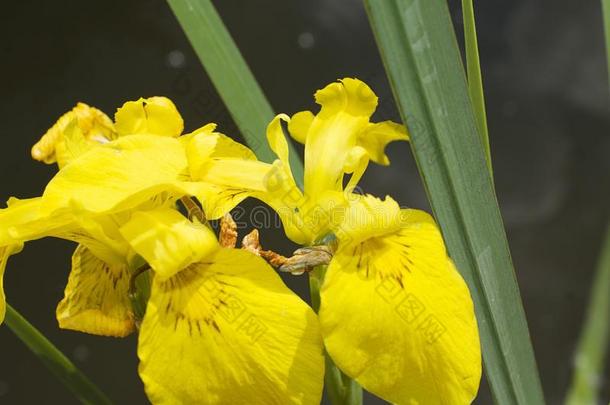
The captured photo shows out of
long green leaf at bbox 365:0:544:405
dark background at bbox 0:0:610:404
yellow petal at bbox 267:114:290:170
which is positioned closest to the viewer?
long green leaf at bbox 365:0:544:405

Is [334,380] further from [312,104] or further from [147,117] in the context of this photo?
[312,104]

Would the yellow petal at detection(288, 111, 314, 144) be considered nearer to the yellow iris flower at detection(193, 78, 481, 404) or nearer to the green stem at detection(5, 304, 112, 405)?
the yellow iris flower at detection(193, 78, 481, 404)

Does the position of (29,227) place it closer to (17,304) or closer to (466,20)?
(466,20)

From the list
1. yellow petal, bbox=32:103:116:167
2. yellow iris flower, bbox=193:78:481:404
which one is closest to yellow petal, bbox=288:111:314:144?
yellow iris flower, bbox=193:78:481:404

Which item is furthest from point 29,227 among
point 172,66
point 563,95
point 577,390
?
point 563,95

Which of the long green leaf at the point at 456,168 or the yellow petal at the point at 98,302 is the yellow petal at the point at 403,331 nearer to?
the long green leaf at the point at 456,168

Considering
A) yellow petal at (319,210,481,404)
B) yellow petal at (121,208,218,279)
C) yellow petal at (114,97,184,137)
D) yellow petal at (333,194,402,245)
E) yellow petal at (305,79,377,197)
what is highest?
yellow petal at (114,97,184,137)

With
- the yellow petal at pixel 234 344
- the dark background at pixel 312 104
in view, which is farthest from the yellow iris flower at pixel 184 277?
the dark background at pixel 312 104
